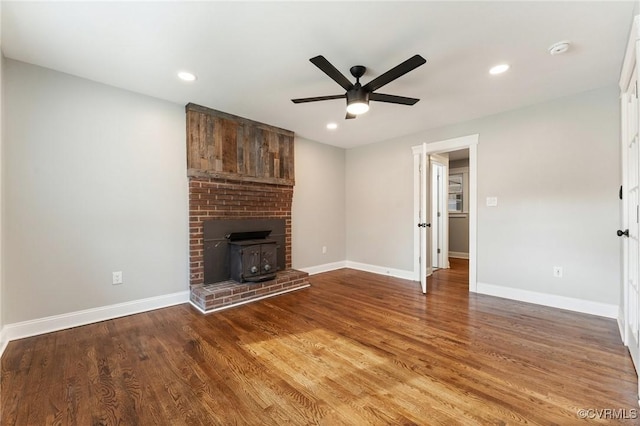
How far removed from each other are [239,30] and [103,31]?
100 centimetres

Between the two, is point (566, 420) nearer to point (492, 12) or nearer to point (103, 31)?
point (492, 12)

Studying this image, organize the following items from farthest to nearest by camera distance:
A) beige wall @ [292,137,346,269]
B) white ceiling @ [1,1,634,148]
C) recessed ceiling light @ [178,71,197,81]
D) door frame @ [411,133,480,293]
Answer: beige wall @ [292,137,346,269]
door frame @ [411,133,480,293]
recessed ceiling light @ [178,71,197,81]
white ceiling @ [1,1,634,148]

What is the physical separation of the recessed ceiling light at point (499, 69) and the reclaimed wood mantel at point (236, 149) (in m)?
2.78

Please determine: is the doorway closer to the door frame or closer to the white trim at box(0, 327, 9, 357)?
the door frame

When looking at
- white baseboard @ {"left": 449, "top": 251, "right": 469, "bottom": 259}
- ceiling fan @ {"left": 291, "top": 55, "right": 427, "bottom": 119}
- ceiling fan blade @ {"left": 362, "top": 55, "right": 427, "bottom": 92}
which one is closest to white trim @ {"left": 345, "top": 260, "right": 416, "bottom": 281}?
white baseboard @ {"left": 449, "top": 251, "right": 469, "bottom": 259}

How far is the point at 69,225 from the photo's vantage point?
2.60 m

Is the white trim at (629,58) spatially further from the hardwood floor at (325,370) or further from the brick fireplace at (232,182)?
the brick fireplace at (232,182)

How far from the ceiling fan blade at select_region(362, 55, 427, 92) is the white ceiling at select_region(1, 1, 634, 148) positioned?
0.83 ft

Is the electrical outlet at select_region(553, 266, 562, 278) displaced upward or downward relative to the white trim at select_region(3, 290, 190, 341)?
upward

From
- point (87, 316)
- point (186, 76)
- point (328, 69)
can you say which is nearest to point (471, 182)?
point (328, 69)

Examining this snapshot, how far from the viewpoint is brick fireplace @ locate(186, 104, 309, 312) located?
3305 millimetres

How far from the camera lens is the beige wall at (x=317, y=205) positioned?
15.3ft

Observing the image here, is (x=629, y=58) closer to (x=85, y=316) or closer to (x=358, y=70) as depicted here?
(x=358, y=70)

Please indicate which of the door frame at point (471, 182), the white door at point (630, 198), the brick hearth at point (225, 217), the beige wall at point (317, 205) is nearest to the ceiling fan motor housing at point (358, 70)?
the door frame at point (471, 182)
